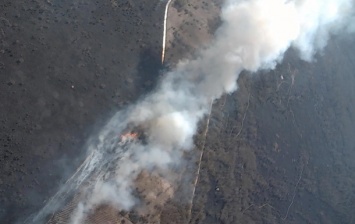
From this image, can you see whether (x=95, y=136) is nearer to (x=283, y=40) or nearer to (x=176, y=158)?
(x=176, y=158)

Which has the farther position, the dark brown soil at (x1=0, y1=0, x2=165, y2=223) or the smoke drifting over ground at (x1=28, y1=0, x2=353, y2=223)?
the smoke drifting over ground at (x1=28, y1=0, x2=353, y2=223)

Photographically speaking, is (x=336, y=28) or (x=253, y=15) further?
(x=336, y=28)

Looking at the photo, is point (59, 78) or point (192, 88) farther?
point (192, 88)

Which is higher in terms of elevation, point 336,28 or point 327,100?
point 336,28

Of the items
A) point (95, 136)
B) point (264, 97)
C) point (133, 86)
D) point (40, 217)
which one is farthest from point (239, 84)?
point (40, 217)

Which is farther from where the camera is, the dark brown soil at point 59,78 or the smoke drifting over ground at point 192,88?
the smoke drifting over ground at point 192,88

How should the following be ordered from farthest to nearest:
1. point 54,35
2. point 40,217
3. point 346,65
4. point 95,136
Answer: point 346,65
point 54,35
point 95,136
point 40,217

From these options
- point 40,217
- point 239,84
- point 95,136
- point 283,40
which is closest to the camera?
point 40,217

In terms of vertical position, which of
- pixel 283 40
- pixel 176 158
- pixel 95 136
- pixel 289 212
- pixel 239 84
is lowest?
pixel 289 212
